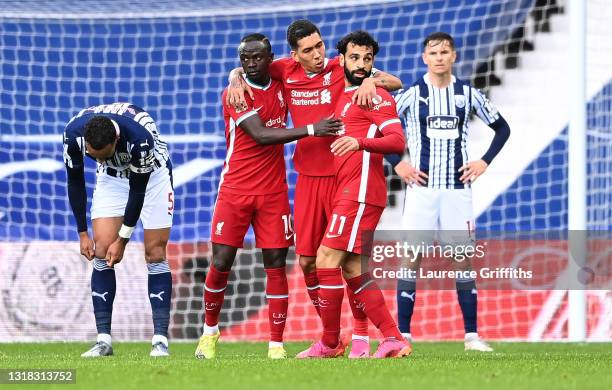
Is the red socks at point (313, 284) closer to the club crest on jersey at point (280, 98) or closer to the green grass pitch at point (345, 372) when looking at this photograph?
the green grass pitch at point (345, 372)

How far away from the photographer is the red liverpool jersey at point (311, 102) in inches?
273

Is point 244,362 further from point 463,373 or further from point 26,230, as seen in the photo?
point 26,230

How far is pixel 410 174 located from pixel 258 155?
54.8 inches

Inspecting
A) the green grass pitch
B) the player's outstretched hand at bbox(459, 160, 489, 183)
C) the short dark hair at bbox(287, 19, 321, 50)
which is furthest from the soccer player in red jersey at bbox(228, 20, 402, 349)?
the player's outstretched hand at bbox(459, 160, 489, 183)

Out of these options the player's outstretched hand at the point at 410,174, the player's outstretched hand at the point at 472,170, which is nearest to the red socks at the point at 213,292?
the player's outstretched hand at the point at 410,174

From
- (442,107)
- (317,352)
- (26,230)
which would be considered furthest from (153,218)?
(26,230)

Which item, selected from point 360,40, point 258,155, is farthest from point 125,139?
point 360,40

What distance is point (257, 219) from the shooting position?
278 inches

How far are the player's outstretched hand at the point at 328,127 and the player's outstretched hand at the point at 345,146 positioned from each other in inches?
6.6

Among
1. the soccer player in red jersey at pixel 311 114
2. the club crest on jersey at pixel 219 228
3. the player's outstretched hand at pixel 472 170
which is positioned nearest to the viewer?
the soccer player in red jersey at pixel 311 114

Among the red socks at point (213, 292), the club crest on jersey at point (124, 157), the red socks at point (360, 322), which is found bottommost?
the red socks at point (360, 322)

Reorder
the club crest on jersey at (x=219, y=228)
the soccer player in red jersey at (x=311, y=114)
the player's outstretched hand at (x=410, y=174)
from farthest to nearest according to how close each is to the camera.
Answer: the player's outstretched hand at (x=410, y=174) → the club crest on jersey at (x=219, y=228) → the soccer player in red jersey at (x=311, y=114)

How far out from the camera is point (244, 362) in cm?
619

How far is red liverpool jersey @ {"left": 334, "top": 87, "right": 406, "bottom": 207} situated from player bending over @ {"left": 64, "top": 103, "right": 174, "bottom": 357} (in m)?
1.21
